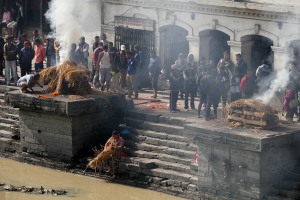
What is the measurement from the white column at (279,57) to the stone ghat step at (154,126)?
435cm

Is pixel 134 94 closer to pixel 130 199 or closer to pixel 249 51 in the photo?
pixel 249 51

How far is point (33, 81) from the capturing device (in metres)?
28.1

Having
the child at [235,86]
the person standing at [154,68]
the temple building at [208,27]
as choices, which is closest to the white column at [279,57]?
the temple building at [208,27]

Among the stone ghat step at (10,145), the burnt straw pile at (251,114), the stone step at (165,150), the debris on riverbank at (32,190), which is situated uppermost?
the burnt straw pile at (251,114)

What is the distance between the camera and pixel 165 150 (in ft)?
85.1

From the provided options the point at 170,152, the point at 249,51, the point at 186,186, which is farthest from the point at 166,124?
the point at 249,51

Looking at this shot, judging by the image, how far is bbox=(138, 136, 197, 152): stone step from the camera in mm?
25672

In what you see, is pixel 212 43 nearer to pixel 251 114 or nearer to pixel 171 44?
pixel 171 44

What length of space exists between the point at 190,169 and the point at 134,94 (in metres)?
7.02

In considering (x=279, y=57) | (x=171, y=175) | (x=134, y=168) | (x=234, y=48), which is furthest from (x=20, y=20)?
(x=171, y=175)

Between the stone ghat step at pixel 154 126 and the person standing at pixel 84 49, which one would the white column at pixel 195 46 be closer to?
the person standing at pixel 84 49

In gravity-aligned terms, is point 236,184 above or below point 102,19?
below

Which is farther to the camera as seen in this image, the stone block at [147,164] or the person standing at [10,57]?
the person standing at [10,57]

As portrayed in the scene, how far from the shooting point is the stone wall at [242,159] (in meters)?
22.8
